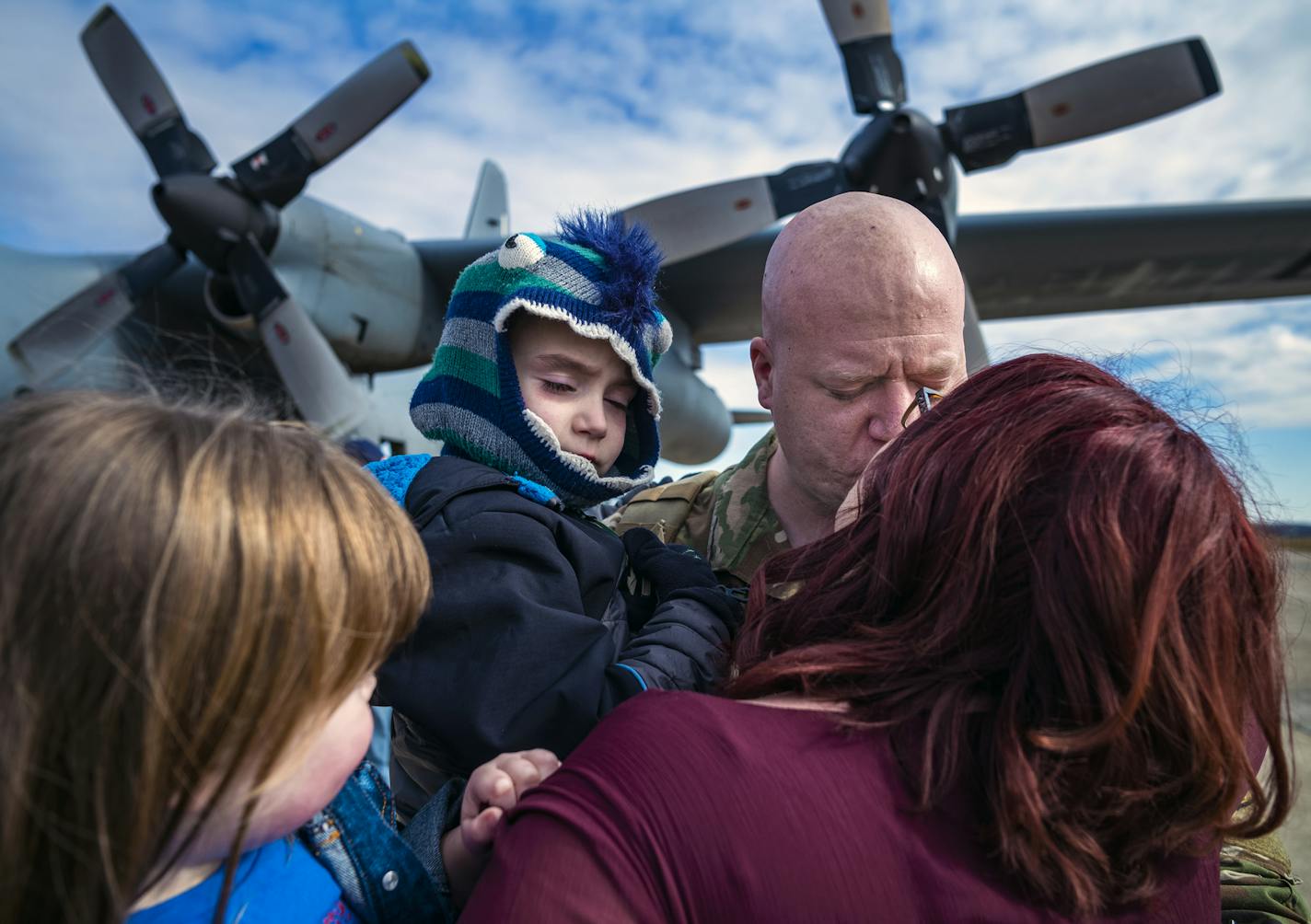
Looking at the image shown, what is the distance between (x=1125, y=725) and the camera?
0.86m

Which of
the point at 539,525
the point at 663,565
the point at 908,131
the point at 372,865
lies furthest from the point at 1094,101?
the point at 372,865

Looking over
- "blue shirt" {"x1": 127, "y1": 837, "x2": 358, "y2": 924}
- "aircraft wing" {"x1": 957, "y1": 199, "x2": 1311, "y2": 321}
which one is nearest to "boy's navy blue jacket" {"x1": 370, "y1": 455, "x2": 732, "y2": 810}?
"blue shirt" {"x1": 127, "y1": 837, "x2": 358, "y2": 924}

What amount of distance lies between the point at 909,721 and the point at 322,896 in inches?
31.5

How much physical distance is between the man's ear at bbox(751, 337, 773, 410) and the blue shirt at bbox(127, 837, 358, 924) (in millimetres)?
1801

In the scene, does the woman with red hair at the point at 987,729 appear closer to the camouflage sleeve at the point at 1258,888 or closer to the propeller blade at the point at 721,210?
the camouflage sleeve at the point at 1258,888

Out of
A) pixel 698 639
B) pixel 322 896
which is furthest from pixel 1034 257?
pixel 322 896

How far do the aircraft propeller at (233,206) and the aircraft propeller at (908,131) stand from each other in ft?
10.8

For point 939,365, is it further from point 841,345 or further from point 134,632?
point 134,632

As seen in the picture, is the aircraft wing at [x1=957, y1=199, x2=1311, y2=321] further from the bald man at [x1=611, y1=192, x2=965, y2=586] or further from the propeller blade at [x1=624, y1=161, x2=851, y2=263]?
the bald man at [x1=611, y1=192, x2=965, y2=586]

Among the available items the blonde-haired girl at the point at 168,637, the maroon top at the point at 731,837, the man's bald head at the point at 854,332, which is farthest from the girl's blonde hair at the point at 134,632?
the man's bald head at the point at 854,332

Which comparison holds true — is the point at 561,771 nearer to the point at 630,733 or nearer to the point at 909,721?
the point at 630,733

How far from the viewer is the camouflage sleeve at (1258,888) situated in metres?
1.68

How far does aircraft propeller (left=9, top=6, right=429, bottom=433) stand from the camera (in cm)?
855

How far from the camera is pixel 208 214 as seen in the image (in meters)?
8.93
